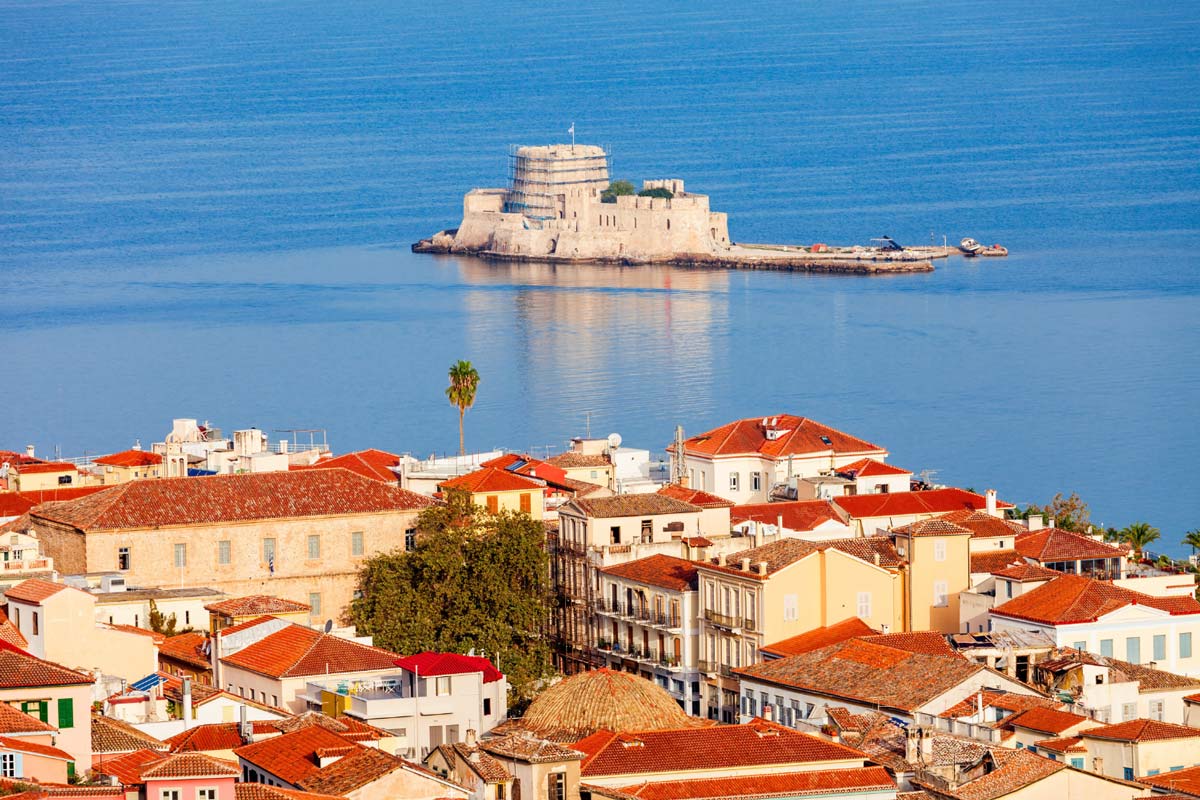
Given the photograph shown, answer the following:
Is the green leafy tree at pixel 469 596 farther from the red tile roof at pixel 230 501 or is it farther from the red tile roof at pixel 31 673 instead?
the red tile roof at pixel 31 673

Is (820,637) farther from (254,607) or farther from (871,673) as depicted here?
(254,607)

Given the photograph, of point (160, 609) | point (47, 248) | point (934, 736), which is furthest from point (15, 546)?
point (47, 248)

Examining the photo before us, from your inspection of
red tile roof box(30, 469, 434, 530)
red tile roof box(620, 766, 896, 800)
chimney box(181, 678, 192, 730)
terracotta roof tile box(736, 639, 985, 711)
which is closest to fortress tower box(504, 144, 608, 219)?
red tile roof box(30, 469, 434, 530)

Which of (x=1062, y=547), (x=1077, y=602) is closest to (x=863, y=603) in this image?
(x=1077, y=602)

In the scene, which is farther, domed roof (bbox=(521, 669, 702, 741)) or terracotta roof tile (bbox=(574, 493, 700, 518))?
terracotta roof tile (bbox=(574, 493, 700, 518))

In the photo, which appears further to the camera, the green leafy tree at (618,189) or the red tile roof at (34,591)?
the green leafy tree at (618,189)

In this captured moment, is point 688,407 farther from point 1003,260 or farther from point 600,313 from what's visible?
point 1003,260

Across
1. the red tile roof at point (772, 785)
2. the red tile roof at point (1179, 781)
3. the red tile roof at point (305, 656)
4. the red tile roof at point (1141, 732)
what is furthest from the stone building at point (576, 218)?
the red tile roof at point (772, 785)

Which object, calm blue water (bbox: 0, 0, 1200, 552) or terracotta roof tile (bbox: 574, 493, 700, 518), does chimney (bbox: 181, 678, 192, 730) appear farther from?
calm blue water (bbox: 0, 0, 1200, 552)
